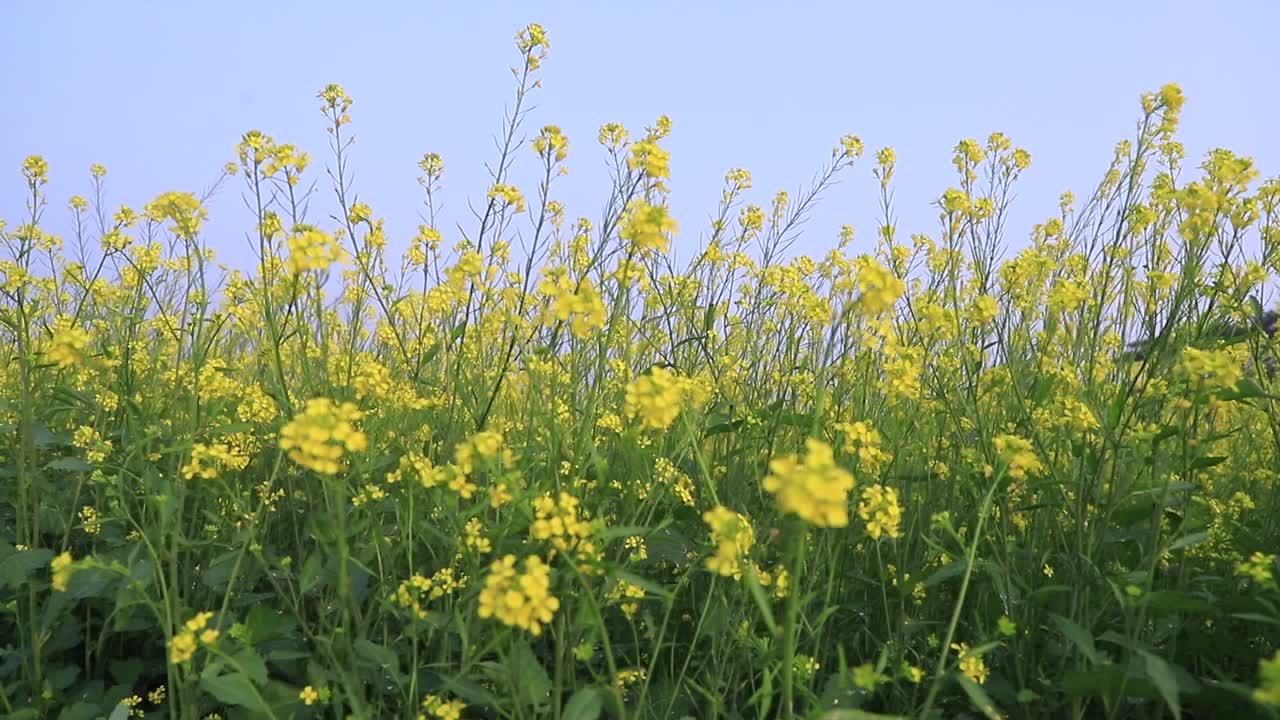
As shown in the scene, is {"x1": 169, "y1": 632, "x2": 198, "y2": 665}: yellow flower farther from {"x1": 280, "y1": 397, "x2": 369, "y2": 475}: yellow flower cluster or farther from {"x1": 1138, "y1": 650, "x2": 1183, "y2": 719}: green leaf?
{"x1": 1138, "y1": 650, "x2": 1183, "y2": 719}: green leaf

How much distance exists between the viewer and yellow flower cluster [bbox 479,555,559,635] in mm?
1042

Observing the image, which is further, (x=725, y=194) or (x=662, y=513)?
(x=725, y=194)

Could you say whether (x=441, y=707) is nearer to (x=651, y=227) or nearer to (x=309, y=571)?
(x=309, y=571)

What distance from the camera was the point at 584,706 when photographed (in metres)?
1.36

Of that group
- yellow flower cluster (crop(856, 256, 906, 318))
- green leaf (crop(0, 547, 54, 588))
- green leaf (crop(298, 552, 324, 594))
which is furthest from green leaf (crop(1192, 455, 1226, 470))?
green leaf (crop(0, 547, 54, 588))

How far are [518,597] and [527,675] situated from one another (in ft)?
1.48

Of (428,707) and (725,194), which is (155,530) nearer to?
(428,707)

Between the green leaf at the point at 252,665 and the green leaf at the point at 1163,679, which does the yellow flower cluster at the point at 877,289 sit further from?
the green leaf at the point at 252,665

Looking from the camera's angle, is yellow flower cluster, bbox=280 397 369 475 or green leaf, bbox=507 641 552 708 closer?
yellow flower cluster, bbox=280 397 369 475

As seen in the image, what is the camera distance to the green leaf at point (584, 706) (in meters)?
1.34

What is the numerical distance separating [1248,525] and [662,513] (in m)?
1.53

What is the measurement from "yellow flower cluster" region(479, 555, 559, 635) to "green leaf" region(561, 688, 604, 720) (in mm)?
305

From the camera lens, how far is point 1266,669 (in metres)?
0.88

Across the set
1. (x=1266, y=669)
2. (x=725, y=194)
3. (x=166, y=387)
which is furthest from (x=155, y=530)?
(x=725, y=194)
